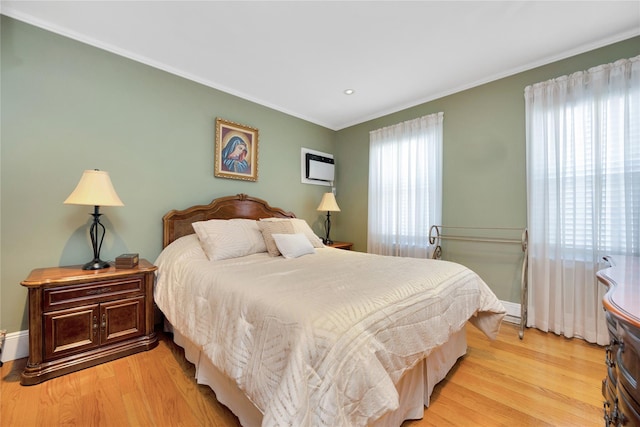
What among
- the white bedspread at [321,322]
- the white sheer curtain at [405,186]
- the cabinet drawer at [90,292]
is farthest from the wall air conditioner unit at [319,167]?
the cabinet drawer at [90,292]

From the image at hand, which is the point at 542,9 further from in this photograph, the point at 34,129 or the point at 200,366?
the point at 34,129

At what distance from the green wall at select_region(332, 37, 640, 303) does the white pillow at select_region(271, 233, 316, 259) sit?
181 centimetres

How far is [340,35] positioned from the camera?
217 centimetres

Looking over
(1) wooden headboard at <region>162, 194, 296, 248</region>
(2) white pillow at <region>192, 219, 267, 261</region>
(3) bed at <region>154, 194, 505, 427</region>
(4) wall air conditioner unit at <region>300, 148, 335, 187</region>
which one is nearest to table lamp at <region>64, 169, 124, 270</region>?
(3) bed at <region>154, 194, 505, 427</region>

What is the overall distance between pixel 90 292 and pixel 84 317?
0.17 m

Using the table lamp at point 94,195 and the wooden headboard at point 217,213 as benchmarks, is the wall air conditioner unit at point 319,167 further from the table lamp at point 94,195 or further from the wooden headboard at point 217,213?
the table lamp at point 94,195

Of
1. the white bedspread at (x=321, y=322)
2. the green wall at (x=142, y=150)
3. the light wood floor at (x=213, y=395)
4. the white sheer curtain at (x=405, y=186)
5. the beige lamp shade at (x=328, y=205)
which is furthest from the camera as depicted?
the beige lamp shade at (x=328, y=205)

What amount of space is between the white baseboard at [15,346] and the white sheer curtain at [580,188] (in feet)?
14.3

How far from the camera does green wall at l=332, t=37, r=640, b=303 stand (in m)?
2.68

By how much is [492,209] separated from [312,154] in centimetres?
250

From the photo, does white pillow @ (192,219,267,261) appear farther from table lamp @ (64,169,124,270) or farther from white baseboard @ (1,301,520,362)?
white baseboard @ (1,301,520,362)

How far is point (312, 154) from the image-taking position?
160 inches

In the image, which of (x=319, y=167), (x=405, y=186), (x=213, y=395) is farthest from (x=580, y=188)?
(x=213, y=395)

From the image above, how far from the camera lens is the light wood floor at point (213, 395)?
4.63 ft
